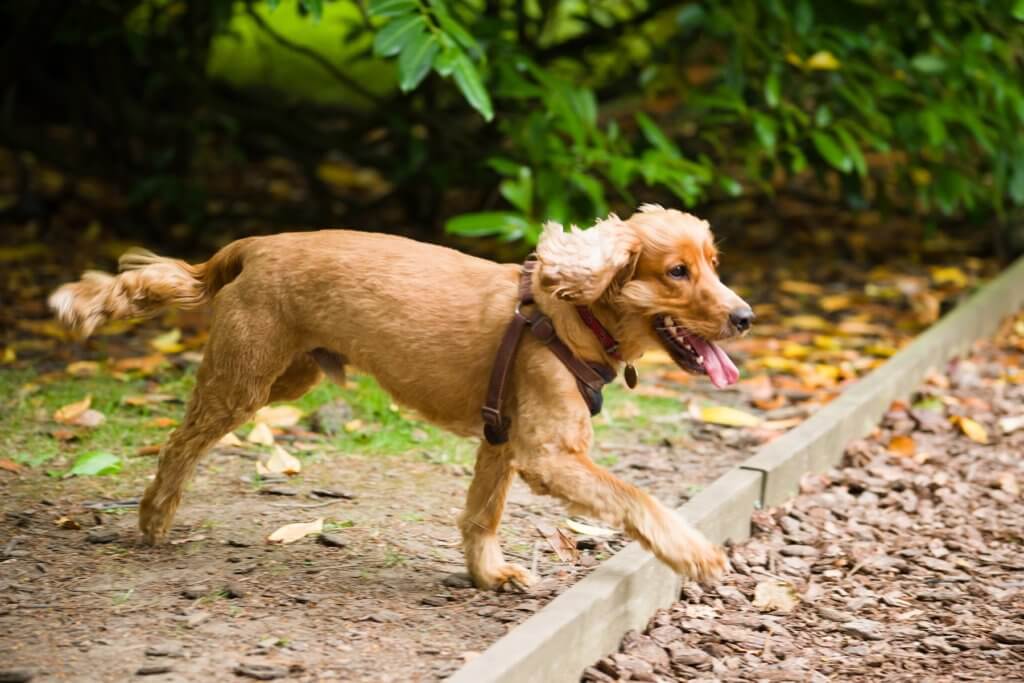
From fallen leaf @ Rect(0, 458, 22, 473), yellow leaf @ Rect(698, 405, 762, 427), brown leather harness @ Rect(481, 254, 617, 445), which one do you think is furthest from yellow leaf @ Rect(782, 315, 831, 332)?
fallen leaf @ Rect(0, 458, 22, 473)

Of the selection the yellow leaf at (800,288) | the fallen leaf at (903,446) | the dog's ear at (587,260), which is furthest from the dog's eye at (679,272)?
the yellow leaf at (800,288)

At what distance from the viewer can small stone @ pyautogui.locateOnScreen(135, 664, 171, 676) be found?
11.3 ft

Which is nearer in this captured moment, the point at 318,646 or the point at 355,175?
the point at 318,646

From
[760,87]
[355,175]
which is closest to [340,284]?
Result: [760,87]

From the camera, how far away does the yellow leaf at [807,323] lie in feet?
27.1

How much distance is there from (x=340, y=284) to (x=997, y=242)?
7412 millimetres

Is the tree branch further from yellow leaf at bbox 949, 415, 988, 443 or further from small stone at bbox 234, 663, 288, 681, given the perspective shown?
small stone at bbox 234, 663, 288, 681

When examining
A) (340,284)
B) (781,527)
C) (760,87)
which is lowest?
(781,527)

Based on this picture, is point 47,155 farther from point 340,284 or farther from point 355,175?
point 340,284

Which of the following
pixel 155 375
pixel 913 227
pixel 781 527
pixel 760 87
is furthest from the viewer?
pixel 913 227

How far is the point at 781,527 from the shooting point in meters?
5.17

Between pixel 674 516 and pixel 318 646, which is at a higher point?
pixel 674 516

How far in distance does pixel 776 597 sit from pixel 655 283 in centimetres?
129

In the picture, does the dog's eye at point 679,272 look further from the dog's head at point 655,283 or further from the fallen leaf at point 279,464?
the fallen leaf at point 279,464
